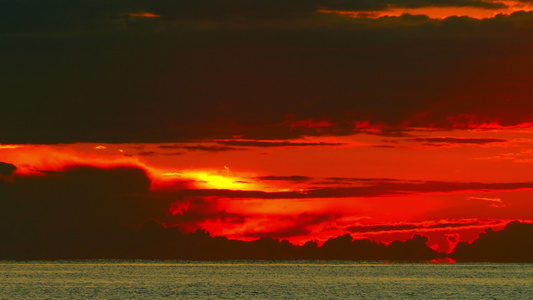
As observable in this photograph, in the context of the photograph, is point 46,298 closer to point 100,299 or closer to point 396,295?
point 100,299

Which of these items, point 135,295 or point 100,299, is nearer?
point 100,299

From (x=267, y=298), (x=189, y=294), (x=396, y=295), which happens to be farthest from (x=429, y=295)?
(x=189, y=294)

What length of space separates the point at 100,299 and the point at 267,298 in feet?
111

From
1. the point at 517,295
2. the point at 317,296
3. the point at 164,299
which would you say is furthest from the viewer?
the point at 517,295

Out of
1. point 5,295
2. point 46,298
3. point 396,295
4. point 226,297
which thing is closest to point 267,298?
point 226,297

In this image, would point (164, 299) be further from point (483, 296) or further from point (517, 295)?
point (517, 295)

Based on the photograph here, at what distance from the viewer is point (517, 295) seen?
186375mm

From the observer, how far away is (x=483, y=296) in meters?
179

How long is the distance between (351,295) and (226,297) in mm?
30142

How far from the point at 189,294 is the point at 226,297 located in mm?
15569

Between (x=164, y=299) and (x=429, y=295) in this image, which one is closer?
(x=164, y=299)

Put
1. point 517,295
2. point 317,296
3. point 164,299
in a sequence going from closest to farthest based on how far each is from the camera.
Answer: point 164,299, point 317,296, point 517,295

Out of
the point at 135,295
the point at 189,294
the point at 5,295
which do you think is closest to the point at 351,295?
the point at 189,294

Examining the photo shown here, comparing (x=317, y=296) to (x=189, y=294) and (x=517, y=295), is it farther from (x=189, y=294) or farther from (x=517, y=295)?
(x=517, y=295)
